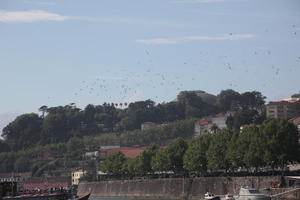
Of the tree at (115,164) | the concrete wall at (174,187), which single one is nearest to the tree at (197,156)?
the concrete wall at (174,187)

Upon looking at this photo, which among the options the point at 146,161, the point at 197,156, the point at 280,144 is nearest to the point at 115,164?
the point at 146,161

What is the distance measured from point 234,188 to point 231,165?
1186cm

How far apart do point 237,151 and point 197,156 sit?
1353 centimetres

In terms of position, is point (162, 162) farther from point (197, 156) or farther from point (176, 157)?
point (197, 156)

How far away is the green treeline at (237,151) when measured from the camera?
119062mm

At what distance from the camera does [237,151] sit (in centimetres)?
12425

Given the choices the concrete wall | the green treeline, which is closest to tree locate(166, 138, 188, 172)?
the green treeline

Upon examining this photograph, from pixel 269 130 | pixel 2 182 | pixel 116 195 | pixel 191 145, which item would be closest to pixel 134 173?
pixel 116 195

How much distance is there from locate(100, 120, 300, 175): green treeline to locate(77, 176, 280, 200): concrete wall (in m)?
3.33

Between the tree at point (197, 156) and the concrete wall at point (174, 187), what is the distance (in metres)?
2.89

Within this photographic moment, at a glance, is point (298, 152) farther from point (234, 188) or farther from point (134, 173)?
point (134, 173)

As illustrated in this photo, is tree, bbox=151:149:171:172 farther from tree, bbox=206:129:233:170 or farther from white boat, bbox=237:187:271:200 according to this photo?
white boat, bbox=237:187:271:200

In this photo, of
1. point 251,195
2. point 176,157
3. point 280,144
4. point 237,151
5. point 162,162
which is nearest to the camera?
point 251,195

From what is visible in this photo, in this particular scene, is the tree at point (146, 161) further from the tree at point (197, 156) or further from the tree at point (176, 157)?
the tree at point (197, 156)
